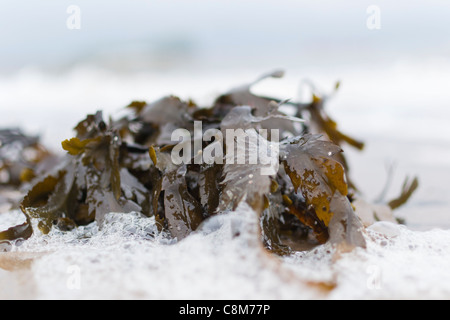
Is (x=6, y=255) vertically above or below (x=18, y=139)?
below

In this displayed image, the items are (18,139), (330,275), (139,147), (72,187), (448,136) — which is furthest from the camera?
(448,136)

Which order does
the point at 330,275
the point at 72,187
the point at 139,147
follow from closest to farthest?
the point at 330,275, the point at 72,187, the point at 139,147

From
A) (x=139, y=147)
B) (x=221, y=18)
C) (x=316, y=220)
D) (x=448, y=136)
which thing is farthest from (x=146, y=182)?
(x=221, y=18)

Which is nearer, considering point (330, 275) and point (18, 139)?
point (330, 275)

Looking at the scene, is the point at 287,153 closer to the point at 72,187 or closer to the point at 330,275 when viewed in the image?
the point at 330,275

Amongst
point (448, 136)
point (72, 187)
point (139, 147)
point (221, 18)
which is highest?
point (221, 18)
